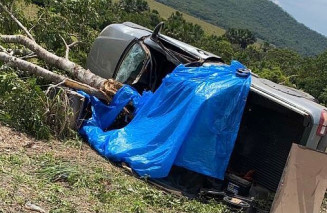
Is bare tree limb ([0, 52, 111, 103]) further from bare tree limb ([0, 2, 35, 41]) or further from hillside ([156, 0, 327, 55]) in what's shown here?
hillside ([156, 0, 327, 55])

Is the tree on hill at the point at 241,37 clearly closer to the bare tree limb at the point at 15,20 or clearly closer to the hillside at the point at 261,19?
the bare tree limb at the point at 15,20

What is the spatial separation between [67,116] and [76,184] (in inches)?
67.1

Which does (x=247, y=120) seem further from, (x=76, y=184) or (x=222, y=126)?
(x=76, y=184)

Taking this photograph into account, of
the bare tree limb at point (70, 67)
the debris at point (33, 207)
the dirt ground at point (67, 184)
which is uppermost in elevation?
the bare tree limb at point (70, 67)

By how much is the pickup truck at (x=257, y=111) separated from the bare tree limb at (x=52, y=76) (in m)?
0.59

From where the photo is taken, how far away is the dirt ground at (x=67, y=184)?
4020 millimetres

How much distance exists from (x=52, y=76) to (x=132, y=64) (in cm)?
124

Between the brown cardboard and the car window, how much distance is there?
10.8 feet

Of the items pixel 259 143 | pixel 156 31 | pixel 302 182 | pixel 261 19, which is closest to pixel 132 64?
pixel 156 31

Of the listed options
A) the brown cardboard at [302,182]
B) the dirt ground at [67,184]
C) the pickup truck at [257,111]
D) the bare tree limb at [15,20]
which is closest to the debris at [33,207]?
the dirt ground at [67,184]

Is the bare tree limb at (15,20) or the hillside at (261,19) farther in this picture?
the hillside at (261,19)

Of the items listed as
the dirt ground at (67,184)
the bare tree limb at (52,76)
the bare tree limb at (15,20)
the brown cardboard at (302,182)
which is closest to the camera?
the dirt ground at (67,184)


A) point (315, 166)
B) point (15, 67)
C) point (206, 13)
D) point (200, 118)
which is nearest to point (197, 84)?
point (200, 118)

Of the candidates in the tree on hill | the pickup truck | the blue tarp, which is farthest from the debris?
the tree on hill
